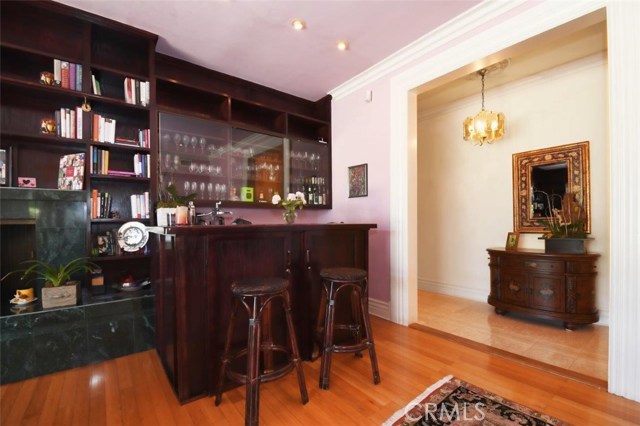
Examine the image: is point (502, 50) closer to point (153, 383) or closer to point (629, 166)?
point (629, 166)

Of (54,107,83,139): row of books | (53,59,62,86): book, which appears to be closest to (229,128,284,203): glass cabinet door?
(54,107,83,139): row of books

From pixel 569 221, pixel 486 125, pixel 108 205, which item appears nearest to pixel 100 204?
pixel 108 205

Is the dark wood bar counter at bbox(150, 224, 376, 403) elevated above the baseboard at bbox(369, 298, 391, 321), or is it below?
above

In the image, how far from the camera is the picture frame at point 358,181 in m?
3.27

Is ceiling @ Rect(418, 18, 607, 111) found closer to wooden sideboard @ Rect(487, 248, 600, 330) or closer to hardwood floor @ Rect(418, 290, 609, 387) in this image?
wooden sideboard @ Rect(487, 248, 600, 330)

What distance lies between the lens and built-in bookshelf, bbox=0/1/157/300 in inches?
86.5

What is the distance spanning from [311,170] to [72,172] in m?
2.44

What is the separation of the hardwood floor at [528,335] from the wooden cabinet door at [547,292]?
0.22 metres

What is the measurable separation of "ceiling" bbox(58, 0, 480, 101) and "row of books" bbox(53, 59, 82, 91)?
0.45 m

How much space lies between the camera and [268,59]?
285 cm

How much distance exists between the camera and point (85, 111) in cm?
230

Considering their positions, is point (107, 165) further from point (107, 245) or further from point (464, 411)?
point (464, 411)

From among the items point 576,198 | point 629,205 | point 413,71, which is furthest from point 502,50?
point 576,198

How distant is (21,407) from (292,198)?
2.03 meters
